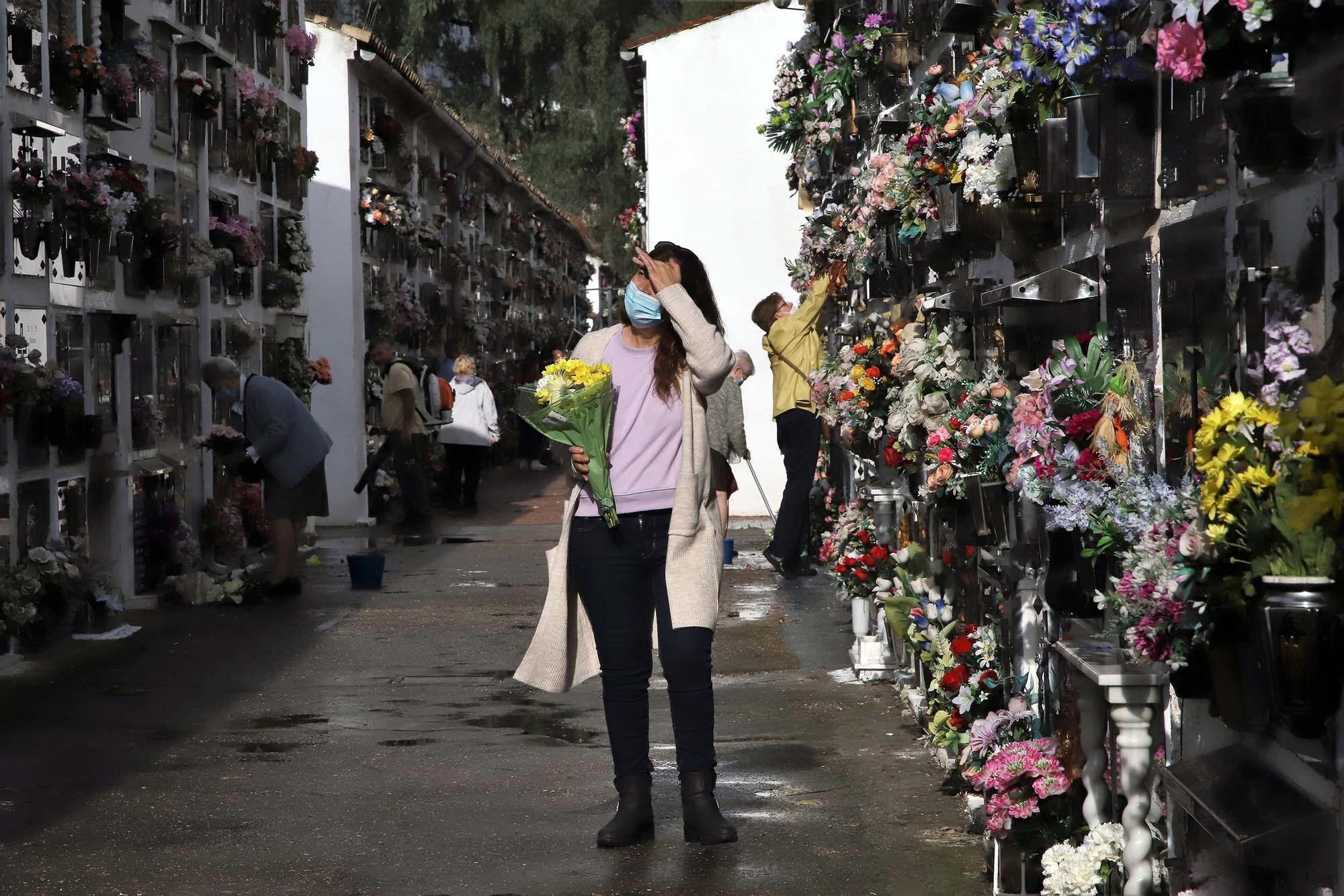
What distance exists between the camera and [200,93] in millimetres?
15688

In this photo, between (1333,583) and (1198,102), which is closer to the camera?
(1333,583)

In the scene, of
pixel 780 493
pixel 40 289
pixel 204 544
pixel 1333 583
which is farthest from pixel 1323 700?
pixel 780 493

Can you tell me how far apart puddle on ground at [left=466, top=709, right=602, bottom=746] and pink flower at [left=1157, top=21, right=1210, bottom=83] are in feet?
17.0

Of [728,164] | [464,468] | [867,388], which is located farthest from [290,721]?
[464,468]

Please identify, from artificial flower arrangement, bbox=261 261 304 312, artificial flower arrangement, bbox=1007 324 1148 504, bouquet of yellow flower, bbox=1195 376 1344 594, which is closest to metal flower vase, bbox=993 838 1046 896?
artificial flower arrangement, bbox=1007 324 1148 504

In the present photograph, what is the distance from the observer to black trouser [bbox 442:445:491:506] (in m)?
22.5

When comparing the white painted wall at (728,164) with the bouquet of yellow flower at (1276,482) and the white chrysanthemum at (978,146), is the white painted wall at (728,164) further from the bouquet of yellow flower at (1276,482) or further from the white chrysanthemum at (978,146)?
the bouquet of yellow flower at (1276,482)

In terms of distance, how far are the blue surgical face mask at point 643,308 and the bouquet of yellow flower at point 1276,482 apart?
119 inches

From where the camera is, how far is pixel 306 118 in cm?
2158

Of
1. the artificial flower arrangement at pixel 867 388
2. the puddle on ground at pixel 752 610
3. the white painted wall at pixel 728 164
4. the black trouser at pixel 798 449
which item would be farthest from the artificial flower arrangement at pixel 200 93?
the artificial flower arrangement at pixel 867 388

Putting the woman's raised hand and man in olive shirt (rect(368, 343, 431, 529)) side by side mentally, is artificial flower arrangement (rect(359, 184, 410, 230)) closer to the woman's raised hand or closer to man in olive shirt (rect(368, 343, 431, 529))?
man in olive shirt (rect(368, 343, 431, 529))

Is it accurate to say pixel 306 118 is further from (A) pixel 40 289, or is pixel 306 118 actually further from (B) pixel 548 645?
(B) pixel 548 645

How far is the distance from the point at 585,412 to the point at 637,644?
0.77m

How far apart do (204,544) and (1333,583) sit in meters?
13.5
